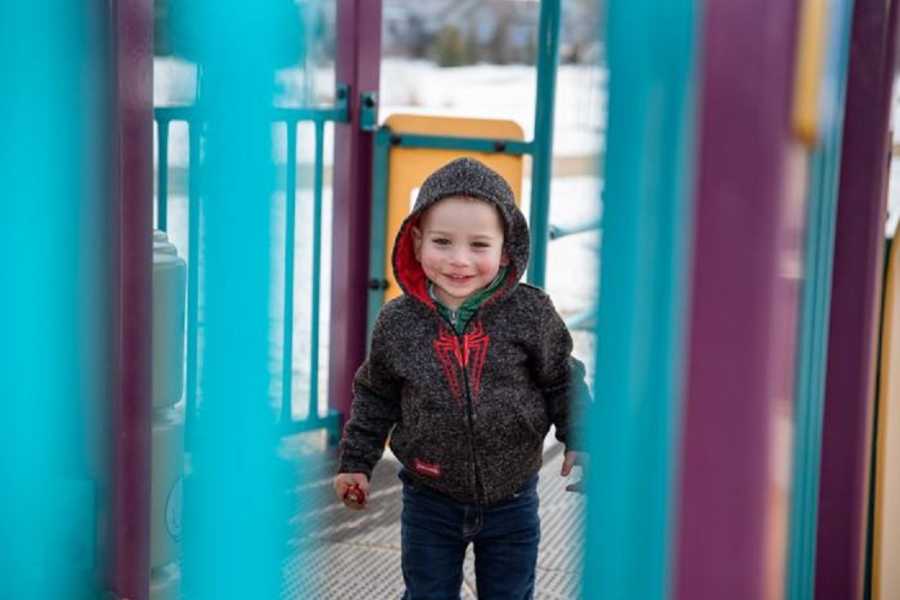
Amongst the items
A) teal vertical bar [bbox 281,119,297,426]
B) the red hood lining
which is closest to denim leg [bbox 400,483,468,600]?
the red hood lining

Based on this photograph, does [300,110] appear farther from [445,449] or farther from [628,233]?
Answer: [445,449]

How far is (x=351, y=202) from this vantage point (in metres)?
4.14

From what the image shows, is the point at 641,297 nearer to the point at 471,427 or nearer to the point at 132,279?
the point at 132,279

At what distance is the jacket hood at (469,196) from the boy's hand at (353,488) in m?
0.32

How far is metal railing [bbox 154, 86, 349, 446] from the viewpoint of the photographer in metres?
0.84

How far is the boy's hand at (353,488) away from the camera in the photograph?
223 centimetres

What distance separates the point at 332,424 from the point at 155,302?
7.09 feet

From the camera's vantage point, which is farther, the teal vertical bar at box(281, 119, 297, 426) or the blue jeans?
the blue jeans

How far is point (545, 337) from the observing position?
2215 mm

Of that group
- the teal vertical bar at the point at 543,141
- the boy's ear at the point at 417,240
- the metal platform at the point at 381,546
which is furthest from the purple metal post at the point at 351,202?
the boy's ear at the point at 417,240

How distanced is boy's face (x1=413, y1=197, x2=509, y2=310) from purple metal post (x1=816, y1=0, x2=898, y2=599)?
55 centimetres

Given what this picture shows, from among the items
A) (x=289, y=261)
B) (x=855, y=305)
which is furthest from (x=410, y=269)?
(x=289, y=261)

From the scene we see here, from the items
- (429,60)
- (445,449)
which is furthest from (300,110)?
(429,60)

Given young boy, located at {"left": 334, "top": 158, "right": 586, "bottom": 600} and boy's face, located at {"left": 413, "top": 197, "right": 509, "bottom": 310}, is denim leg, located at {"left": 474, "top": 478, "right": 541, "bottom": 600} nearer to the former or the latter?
young boy, located at {"left": 334, "top": 158, "right": 586, "bottom": 600}
